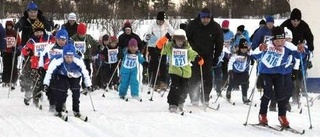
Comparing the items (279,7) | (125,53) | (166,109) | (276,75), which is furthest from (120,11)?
(276,75)

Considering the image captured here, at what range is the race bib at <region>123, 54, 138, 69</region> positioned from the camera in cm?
1324

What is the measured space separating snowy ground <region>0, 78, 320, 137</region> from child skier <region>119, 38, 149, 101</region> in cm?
95

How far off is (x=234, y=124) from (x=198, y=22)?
10.2 ft

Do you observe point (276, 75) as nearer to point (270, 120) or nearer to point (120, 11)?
point (270, 120)

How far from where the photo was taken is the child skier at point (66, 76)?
9.67m

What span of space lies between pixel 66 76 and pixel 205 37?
3029mm

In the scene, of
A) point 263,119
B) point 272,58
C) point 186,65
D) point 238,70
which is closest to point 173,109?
point 186,65

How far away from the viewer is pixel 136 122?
9164 millimetres

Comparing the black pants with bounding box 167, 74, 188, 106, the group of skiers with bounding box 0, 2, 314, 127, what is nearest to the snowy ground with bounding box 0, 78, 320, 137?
the black pants with bounding box 167, 74, 188, 106

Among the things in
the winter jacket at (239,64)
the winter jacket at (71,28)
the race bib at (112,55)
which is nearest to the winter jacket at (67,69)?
the winter jacket at (239,64)

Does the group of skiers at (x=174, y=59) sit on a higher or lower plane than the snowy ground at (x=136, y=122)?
higher

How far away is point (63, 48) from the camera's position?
32.2 ft

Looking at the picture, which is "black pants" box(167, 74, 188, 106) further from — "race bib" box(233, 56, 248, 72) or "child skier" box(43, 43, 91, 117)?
"race bib" box(233, 56, 248, 72)

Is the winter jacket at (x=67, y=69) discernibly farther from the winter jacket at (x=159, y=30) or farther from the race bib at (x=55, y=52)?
the winter jacket at (x=159, y=30)
